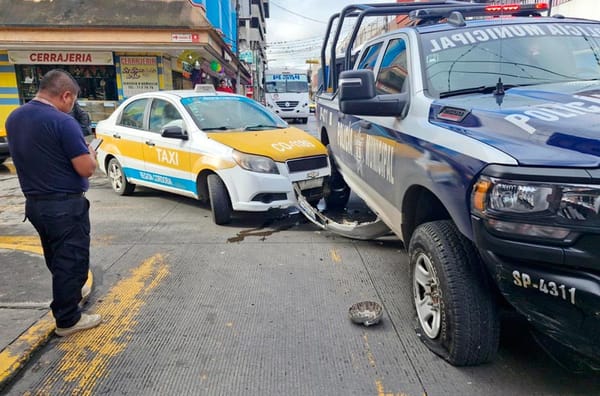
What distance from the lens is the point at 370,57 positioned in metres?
5.07

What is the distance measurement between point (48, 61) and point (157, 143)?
11.5 metres

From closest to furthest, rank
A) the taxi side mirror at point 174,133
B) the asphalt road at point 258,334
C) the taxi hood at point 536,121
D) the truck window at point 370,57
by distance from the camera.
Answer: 1. the taxi hood at point 536,121
2. the asphalt road at point 258,334
3. the truck window at point 370,57
4. the taxi side mirror at point 174,133

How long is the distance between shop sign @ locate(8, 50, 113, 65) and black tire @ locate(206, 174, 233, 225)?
12.0 meters

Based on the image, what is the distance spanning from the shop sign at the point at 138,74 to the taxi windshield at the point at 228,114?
10.2m

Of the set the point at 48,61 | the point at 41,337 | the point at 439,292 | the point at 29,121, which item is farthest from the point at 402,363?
the point at 48,61

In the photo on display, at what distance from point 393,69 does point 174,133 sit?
3157mm

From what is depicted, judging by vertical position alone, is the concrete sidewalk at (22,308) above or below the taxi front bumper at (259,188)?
below

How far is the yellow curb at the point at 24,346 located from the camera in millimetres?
2781

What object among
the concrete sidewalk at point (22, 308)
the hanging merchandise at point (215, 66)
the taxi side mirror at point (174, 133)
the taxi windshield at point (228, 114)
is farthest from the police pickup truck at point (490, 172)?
the hanging merchandise at point (215, 66)

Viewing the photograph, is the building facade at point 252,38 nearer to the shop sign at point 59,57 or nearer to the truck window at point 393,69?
the shop sign at point 59,57

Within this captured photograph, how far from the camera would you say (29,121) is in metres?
2.96

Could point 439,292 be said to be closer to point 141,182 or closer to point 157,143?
point 157,143

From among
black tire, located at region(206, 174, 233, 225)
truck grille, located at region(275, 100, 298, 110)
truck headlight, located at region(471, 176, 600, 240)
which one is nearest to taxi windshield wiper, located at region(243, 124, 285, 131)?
black tire, located at region(206, 174, 233, 225)

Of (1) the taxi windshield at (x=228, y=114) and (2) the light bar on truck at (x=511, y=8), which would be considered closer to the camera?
(2) the light bar on truck at (x=511, y=8)
